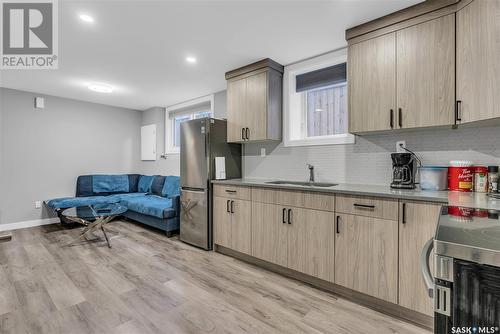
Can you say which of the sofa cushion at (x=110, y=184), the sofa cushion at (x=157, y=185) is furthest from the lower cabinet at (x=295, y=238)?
the sofa cushion at (x=110, y=184)

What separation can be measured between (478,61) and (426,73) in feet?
1.04

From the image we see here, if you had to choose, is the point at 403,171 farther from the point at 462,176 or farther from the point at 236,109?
the point at 236,109

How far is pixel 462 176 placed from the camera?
195 cm

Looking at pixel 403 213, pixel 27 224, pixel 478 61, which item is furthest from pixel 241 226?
pixel 27 224

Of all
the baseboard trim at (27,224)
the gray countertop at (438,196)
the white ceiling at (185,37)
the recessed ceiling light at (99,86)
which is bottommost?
the baseboard trim at (27,224)

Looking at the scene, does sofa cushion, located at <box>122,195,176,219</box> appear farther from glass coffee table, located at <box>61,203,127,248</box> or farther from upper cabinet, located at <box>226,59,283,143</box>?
upper cabinet, located at <box>226,59,283,143</box>

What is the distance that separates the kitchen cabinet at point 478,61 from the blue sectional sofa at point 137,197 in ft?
11.9

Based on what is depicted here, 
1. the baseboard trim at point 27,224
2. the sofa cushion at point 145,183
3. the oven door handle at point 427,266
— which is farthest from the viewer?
the sofa cushion at point 145,183

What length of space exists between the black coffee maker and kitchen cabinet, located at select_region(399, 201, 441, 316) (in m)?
0.41

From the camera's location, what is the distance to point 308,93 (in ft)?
10.4

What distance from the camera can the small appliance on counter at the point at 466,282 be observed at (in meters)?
0.69

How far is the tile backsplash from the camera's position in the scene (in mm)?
1996

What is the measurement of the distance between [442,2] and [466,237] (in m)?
1.98

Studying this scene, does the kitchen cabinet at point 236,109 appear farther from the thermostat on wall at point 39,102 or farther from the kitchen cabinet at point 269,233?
the thermostat on wall at point 39,102
